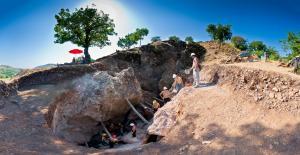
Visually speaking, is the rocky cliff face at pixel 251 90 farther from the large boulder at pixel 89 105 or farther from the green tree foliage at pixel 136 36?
the green tree foliage at pixel 136 36

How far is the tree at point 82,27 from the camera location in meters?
47.8

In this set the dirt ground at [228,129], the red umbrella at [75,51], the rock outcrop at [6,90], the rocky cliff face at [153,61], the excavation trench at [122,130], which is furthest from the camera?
the red umbrella at [75,51]

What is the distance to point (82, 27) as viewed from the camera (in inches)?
1922

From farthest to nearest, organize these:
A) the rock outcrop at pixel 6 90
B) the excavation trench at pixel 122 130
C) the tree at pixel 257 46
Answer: the tree at pixel 257 46 < the rock outcrop at pixel 6 90 < the excavation trench at pixel 122 130

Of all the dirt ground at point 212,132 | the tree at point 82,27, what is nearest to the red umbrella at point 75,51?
the tree at point 82,27

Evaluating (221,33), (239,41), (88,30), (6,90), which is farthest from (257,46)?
(6,90)

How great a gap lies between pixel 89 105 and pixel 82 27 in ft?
95.2

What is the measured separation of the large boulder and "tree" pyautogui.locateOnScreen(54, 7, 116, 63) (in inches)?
959

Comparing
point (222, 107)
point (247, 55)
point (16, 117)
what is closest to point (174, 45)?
point (247, 55)

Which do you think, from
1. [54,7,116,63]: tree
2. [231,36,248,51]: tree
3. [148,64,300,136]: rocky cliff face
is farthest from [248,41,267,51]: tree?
[148,64,300,136]: rocky cliff face

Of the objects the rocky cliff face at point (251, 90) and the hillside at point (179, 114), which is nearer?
the hillside at point (179, 114)

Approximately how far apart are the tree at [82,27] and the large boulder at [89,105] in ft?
79.9

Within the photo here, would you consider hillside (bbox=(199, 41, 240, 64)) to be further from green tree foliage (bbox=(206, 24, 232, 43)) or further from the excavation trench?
the excavation trench

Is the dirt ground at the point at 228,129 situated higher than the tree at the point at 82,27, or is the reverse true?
the tree at the point at 82,27
